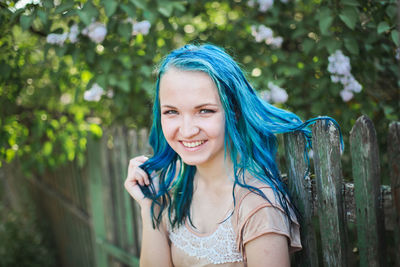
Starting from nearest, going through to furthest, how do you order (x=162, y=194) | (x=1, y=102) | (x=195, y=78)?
(x=195, y=78)
(x=162, y=194)
(x=1, y=102)

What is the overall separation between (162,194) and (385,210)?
946 millimetres

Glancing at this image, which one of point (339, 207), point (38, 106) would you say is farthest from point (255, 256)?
point (38, 106)

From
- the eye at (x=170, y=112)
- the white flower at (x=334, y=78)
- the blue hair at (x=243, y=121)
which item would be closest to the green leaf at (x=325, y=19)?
the white flower at (x=334, y=78)

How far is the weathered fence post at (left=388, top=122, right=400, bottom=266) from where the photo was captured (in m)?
1.15

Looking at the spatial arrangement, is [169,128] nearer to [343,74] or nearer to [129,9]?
[129,9]

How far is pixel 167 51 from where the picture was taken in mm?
2441

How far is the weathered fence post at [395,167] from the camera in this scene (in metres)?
1.15

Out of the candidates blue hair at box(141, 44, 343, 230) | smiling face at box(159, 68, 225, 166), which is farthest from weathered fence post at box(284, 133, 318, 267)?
smiling face at box(159, 68, 225, 166)

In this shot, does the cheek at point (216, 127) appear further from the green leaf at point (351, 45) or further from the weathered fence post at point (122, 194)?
the weathered fence post at point (122, 194)

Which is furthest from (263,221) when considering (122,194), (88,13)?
(122,194)

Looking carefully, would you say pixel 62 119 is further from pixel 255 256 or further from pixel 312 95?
pixel 255 256

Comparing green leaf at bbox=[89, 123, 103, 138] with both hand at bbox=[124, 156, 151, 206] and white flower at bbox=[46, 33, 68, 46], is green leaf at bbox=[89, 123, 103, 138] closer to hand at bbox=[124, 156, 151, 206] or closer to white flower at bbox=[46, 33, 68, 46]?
white flower at bbox=[46, 33, 68, 46]

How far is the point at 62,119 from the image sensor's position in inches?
119

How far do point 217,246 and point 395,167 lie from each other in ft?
2.37
